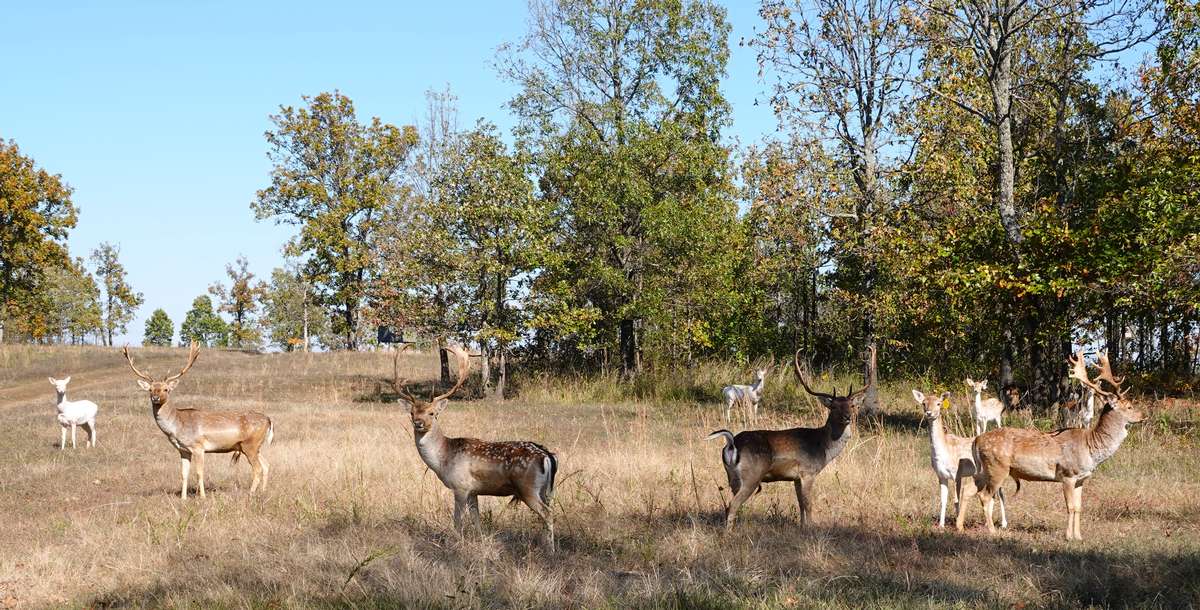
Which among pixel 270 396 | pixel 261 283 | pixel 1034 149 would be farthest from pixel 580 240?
pixel 261 283

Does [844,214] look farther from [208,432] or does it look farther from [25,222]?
[25,222]

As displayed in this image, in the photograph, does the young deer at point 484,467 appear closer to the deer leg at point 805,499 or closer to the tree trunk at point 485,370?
the deer leg at point 805,499

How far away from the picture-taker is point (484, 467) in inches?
341

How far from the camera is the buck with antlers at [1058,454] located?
9.27 meters

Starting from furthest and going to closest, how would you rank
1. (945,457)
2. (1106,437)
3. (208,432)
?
(208,432) → (945,457) → (1106,437)

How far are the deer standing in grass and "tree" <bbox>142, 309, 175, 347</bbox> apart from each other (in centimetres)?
9360

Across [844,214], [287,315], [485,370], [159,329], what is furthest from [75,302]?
[844,214]

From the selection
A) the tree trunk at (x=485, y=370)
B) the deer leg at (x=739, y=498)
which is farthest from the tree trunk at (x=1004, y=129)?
the tree trunk at (x=485, y=370)

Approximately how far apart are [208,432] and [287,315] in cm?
6969

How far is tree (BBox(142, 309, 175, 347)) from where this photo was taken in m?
97.5

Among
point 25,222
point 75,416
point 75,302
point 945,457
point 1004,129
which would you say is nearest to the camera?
point 945,457

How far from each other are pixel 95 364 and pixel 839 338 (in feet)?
89.1

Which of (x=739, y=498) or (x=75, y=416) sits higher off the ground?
(x=75, y=416)

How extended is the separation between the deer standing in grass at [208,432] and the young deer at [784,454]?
19.0 ft
